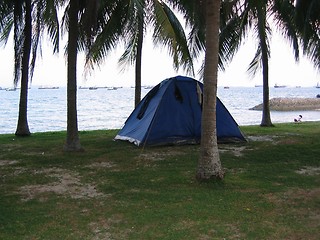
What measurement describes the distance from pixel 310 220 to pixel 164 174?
9.81 ft

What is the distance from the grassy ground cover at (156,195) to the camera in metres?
4.54

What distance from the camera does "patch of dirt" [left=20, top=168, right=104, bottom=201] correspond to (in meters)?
6.00

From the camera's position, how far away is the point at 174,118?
408 inches

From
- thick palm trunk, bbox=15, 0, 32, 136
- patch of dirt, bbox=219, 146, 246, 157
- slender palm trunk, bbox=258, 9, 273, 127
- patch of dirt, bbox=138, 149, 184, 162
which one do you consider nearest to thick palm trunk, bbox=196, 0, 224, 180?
patch of dirt, bbox=138, 149, 184, 162

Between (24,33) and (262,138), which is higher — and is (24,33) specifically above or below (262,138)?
above

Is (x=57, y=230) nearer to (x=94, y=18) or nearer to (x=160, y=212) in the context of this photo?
(x=160, y=212)

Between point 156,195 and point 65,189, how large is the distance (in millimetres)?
1493

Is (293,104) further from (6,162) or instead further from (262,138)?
(6,162)

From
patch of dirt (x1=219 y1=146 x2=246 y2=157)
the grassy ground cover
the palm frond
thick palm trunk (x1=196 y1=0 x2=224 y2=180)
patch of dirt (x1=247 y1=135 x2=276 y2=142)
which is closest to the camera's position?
the grassy ground cover

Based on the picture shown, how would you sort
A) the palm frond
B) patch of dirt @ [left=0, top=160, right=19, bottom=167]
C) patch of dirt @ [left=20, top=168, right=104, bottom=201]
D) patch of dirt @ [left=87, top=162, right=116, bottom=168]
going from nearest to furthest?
patch of dirt @ [left=20, top=168, right=104, bottom=201] < patch of dirt @ [left=87, top=162, right=116, bottom=168] < patch of dirt @ [left=0, top=160, right=19, bottom=167] < the palm frond

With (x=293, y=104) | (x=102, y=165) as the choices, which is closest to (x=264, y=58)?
(x=102, y=165)

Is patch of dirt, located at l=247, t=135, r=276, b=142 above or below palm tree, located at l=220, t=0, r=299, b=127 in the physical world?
below

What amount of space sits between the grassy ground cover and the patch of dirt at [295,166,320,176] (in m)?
0.02

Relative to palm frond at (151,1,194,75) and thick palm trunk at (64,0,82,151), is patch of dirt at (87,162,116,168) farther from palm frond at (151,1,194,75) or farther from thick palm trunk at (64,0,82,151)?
palm frond at (151,1,194,75)
